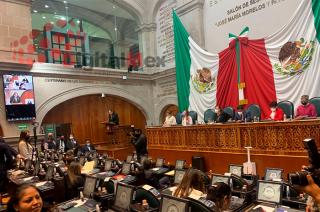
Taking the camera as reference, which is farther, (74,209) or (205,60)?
(205,60)

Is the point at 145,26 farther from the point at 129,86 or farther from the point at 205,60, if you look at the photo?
the point at 205,60

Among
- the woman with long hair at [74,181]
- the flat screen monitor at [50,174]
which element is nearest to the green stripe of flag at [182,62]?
the flat screen monitor at [50,174]

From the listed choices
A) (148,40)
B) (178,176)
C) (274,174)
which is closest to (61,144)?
(148,40)

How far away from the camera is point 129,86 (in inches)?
558

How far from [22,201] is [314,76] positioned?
721 cm

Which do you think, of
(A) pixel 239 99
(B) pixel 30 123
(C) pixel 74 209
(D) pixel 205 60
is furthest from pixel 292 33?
(B) pixel 30 123

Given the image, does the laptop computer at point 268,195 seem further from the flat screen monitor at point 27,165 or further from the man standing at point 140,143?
the flat screen monitor at point 27,165

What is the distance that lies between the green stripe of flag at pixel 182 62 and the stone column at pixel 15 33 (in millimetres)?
5512

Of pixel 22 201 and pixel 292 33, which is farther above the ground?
pixel 292 33

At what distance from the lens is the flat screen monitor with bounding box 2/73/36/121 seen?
10086 mm

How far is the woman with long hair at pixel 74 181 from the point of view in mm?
4801

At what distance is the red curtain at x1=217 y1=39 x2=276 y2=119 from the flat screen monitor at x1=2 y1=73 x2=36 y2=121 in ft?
22.3

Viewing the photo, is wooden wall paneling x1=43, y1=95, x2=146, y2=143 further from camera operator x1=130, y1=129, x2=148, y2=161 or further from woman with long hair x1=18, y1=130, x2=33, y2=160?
camera operator x1=130, y1=129, x2=148, y2=161

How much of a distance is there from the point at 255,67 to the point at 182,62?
3116 mm
